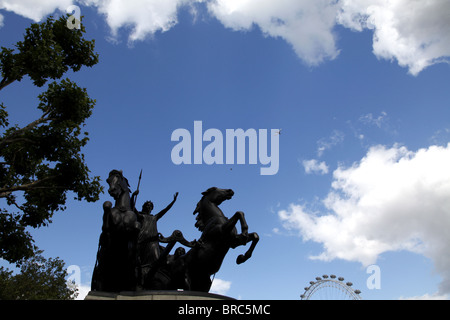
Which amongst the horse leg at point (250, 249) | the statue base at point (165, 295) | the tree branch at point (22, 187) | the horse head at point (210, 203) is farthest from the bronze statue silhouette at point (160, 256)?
the tree branch at point (22, 187)

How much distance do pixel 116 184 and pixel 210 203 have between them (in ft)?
7.67

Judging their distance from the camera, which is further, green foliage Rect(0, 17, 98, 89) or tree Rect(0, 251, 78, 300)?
tree Rect(0, 251, 78, 300)

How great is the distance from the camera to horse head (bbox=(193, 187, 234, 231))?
9.51 meters

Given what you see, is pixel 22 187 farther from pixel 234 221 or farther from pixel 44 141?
pixel 234 221

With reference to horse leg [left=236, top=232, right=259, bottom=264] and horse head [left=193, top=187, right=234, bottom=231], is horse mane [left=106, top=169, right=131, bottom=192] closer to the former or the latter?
horse head [left=193, top=187, right=234, bottom=231]

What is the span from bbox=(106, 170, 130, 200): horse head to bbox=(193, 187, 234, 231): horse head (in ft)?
6.20

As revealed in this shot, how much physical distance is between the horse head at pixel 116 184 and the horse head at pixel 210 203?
189 centimetres

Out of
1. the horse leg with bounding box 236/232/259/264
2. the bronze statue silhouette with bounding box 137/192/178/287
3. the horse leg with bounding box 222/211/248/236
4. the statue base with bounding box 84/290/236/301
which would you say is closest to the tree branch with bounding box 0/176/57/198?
the bronze statue silhouette with bounding box 137/192/178/287

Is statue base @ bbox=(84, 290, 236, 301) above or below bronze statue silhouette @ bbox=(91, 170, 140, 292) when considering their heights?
below

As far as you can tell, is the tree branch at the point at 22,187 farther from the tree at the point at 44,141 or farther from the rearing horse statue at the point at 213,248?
the rearing horse statue at the point at 213,248

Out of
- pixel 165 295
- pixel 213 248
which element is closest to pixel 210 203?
pixel 213 248

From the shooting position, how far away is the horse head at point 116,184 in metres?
A: 9.28

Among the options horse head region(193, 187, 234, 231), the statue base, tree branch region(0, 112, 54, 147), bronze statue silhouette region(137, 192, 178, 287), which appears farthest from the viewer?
tree branch region(0, 112, 54, 147)
